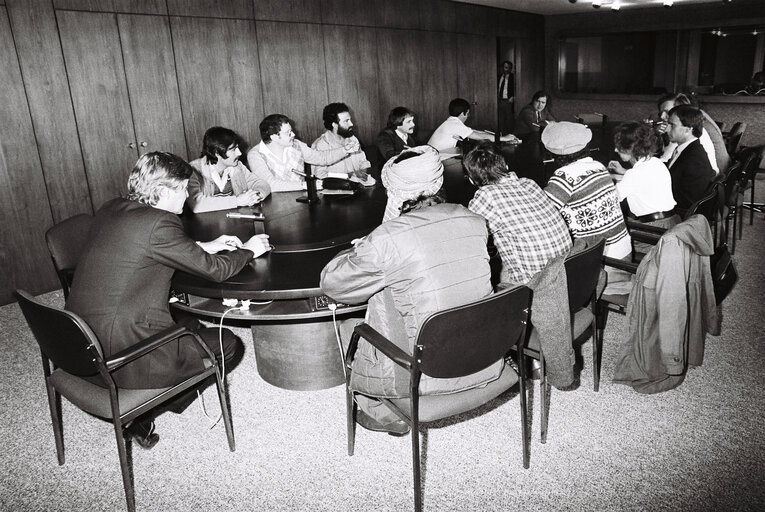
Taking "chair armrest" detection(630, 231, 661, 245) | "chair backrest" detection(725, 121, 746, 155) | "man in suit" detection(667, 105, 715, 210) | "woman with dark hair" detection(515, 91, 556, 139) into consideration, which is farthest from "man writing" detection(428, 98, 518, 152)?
"chair armrest" detection(630, 231, 661, 245)

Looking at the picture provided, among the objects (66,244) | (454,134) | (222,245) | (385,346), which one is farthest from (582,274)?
(454,134)

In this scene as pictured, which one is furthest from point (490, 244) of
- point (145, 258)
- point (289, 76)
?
point (289, 76)

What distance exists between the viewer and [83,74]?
4402 mm

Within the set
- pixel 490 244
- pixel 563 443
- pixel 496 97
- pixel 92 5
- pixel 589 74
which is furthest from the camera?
pixel 589 74

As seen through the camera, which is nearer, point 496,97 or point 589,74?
point 496,97

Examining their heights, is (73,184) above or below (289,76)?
below

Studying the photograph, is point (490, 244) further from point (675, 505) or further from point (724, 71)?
point (724, 71)

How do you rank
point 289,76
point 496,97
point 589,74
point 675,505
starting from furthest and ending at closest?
point 589,74 < point 496,97 < point 289,76 < point 675,505

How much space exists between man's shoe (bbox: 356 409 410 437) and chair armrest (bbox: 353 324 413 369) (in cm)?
60

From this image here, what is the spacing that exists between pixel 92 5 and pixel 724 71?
9152 millimetres

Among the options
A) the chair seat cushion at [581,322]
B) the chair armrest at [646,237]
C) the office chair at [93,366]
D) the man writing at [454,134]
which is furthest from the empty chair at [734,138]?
the office chair at [93,366]

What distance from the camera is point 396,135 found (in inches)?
203

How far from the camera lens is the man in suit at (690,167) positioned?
3709 millimetres

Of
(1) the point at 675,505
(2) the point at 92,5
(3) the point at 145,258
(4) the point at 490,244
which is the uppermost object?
(2) the point at 92,5
